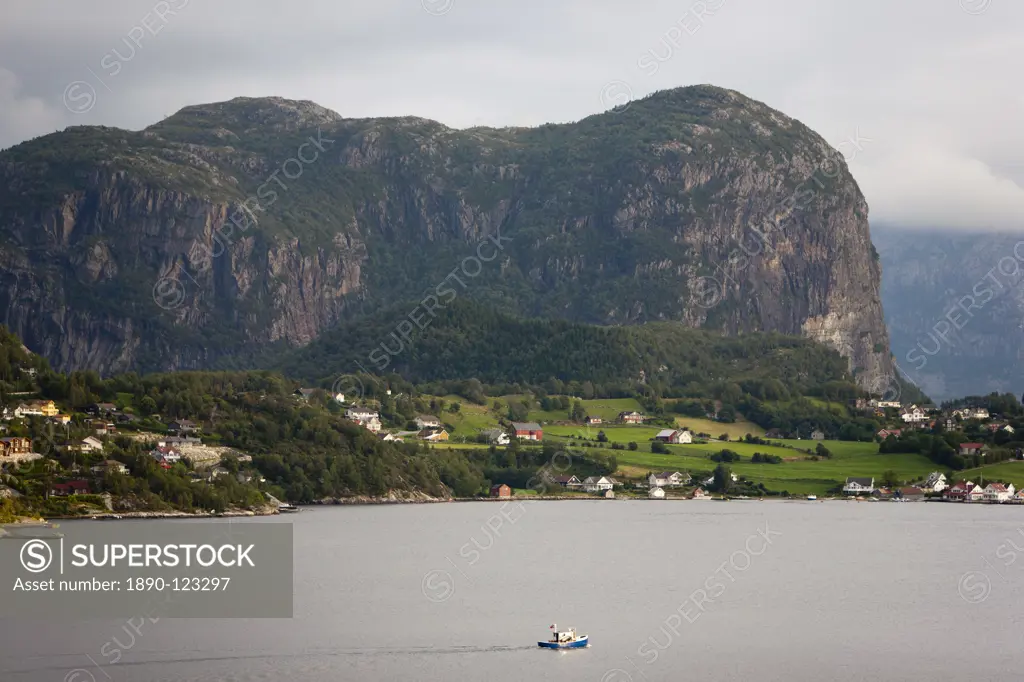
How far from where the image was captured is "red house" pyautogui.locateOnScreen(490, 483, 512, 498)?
139 metres

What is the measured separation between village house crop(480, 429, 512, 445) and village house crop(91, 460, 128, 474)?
5453 centimetres

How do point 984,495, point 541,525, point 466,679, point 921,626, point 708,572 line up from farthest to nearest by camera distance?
point 984,495, point 541,525, point 708,572, point 921,626, point 466,679

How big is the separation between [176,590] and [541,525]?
1813 inches

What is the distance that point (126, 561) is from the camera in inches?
3051

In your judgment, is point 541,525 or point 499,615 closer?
point 499,615

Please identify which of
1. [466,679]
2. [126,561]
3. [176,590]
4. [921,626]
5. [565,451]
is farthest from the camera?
[565,451]

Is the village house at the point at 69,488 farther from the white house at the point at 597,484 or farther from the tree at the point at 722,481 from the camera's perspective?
the tree at the point at 722,481

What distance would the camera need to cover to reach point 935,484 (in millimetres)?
143250

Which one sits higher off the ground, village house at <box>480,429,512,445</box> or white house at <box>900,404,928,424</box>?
white house at <box>900,404,928,424</box>

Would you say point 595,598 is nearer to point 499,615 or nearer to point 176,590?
point 499,615

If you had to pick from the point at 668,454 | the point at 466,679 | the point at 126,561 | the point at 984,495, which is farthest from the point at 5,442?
the point at 984,495

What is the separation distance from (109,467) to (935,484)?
7935 cm

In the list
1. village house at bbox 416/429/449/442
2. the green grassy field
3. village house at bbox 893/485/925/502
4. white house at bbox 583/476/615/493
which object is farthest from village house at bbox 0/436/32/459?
the green grassy field

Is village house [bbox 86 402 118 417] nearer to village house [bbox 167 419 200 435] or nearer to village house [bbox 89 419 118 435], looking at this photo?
village house [bbox 89 419 118 435]
